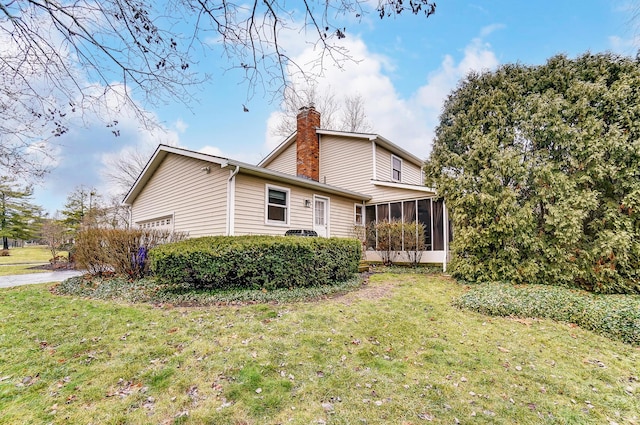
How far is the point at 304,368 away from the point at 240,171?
6.45 m

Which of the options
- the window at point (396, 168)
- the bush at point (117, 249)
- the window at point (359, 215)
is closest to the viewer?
the bush at point (117, 249)

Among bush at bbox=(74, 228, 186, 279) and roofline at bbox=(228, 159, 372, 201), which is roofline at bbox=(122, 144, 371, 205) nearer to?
roofline at bbox=(228, 159, 372, 201)

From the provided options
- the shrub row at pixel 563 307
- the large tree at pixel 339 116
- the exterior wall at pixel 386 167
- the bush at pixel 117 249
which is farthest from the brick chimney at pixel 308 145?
the shrub row at pixel 563 307

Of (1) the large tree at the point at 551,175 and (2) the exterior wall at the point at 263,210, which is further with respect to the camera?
(2) the exterior wall at the point at 263,210

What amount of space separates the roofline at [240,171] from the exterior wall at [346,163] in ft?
3.67

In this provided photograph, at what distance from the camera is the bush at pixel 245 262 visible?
636 centimetres

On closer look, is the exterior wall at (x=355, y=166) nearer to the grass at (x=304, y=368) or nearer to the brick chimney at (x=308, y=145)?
the brick chimney at (x=308, y=145)

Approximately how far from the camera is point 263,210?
952cm

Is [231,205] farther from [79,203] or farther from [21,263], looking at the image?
[79,203]

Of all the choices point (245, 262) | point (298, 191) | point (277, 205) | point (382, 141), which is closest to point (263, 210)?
point (277, 205)

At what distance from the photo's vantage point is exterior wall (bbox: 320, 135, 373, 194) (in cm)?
1395

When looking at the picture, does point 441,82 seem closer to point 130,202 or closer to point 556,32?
point 556,32

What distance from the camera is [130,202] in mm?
14172

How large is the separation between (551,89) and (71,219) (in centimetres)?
3352
